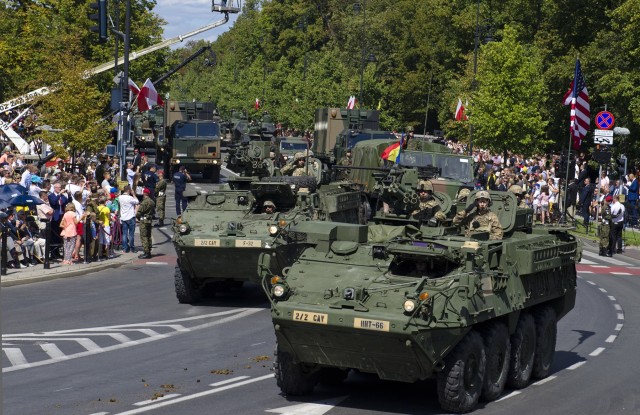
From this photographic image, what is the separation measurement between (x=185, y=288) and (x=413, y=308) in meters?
10.9

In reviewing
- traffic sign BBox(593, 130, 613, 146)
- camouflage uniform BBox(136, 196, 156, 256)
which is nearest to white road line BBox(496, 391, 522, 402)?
camouflage uniform BBox(136, 196, 156, 256)

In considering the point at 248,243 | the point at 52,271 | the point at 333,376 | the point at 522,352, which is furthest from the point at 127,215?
the point at 522,352

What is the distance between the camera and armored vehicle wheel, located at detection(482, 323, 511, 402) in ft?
46.8

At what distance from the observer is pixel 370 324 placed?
13.0 metres

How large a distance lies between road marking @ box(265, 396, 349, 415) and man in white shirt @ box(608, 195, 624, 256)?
77.1ft

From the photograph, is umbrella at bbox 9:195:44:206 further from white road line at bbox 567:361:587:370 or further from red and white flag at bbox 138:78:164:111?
white road line at bbox 567:361:587:370

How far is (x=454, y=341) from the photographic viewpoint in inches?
521

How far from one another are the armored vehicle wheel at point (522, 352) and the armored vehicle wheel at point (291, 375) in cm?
265

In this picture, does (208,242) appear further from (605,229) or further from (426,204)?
(605,229)

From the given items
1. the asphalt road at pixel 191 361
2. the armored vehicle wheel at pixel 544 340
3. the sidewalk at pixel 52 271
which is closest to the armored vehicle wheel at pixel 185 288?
the asphalt road at pixel 191 361

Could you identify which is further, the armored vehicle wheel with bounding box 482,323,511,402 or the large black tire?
the large black tire

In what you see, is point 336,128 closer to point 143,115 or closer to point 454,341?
point 143,115

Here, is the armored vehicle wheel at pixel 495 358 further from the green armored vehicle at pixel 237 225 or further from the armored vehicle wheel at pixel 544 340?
the green armored vehicle at pixel 237 225

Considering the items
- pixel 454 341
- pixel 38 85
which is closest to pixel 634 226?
pixel 38 85
